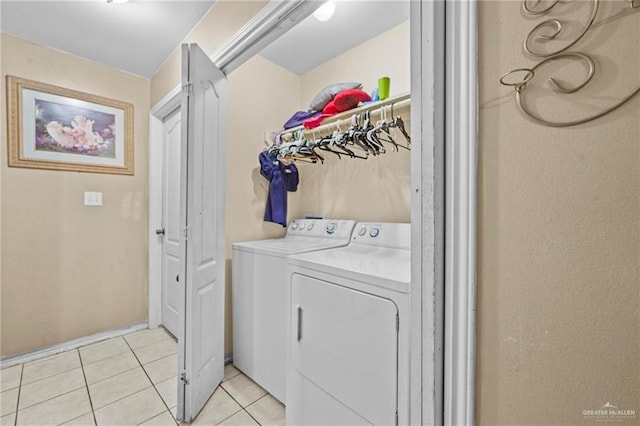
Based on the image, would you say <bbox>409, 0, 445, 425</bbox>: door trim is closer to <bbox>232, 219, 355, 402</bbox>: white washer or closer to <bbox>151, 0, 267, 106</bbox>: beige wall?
<bbox>232, 219, 355, 402</bbox>: white washer

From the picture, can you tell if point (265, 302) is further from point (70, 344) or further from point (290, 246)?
point (70, 344)

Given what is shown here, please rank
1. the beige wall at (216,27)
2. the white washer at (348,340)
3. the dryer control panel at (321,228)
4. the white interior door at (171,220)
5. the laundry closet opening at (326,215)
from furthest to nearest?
the white interior door at (171,220), the dryer control panel at (321,228), the beige wall at (216,27), the laundry closet opening at (326,215), the white washer at (348,340)

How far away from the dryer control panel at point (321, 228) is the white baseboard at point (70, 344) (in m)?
1.85

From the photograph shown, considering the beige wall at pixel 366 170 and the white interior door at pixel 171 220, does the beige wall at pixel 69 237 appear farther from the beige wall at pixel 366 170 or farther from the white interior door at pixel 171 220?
the beige wall at pixel 366 170

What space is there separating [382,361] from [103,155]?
289 cm

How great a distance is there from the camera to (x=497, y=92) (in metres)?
0.61

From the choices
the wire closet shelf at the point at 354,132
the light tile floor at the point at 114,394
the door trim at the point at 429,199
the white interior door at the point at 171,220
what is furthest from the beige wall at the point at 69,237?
the door trim at the point at 429,199

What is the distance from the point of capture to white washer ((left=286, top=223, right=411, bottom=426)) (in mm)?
984

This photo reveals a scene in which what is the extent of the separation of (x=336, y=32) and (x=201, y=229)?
169 centimetres

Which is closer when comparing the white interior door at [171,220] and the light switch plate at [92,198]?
the light switch plate at [92,198]

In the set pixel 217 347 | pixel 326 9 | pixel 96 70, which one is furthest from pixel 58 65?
pixel 217 347

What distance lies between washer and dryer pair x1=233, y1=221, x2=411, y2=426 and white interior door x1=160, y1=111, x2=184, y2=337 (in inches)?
44.8

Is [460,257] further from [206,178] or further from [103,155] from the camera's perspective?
[103,155]

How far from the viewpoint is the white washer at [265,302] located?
1.63 meters
